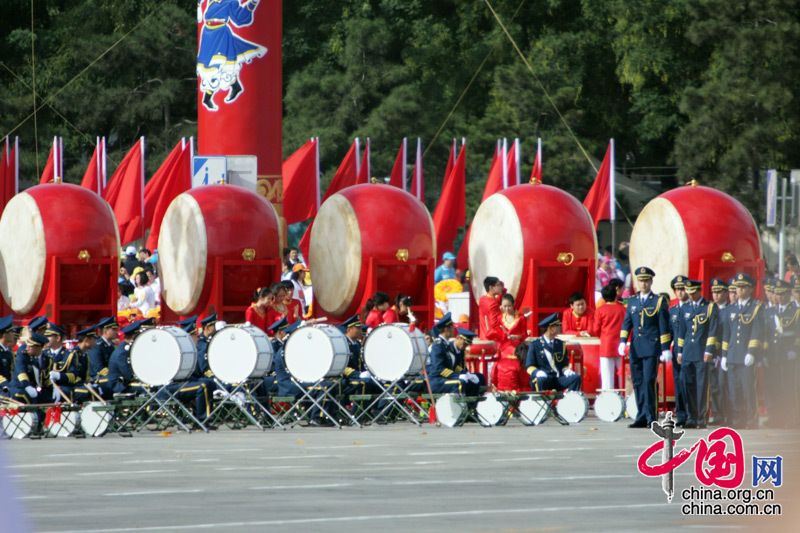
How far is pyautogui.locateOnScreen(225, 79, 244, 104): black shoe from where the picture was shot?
23.3 meters

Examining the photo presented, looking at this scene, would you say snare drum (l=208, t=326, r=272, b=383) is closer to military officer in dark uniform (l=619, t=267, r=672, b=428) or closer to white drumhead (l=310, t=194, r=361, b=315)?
military officer in dark uniform (l=619, t=267, r=672, b=428)

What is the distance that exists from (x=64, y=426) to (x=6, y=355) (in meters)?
1.33

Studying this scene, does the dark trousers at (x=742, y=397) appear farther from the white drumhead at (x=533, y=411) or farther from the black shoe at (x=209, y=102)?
the black shoe at (x=209, y=102)

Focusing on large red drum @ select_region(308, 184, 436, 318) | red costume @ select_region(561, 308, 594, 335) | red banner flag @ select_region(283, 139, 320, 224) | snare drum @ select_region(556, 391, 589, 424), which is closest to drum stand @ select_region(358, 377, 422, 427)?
snare drum @ select_region(556, 391, 589, 424)

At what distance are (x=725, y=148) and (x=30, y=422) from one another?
2178 centimetres

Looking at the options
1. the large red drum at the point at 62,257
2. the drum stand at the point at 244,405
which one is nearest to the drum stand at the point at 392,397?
the drum stand at the point at 244,405

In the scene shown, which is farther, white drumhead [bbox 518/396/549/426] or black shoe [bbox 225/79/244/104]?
black shoe [bbox 225/79/244/104]

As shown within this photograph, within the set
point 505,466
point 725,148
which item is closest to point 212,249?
point 505,466

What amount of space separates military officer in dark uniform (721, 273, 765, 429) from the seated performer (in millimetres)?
1844

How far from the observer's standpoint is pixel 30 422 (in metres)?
13.5

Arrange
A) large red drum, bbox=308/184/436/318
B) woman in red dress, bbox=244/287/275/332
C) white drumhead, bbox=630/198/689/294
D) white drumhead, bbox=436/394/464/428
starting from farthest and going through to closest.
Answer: large red drum, bbox=308/184/436/318, white drumhead, bbox=630/198/689/294, woman in red dress, bbox=244/287/275/332, white drumhead, bbox=436/394/464/428

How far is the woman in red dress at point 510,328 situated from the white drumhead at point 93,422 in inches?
178

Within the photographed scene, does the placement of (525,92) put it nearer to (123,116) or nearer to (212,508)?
(123,116)

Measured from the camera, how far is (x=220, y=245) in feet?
60.7
